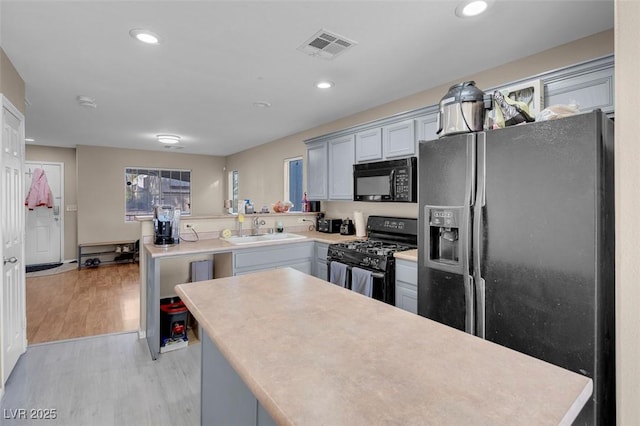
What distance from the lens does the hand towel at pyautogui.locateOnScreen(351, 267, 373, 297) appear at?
105 inches

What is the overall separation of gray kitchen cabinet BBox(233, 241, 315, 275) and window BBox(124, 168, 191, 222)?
438cm

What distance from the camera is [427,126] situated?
9.22ft

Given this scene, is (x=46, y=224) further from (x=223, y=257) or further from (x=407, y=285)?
(x=407, y=285)

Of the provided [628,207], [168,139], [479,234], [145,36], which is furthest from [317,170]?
[628,207]

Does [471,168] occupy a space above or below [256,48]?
below

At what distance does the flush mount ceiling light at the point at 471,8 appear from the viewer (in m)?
1.76

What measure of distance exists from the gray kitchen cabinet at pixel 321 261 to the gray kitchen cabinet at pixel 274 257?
0.23ft

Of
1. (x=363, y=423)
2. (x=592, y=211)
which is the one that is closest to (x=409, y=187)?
(x=592, y=211)

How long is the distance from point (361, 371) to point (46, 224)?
26.0ft

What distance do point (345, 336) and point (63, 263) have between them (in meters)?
7.64

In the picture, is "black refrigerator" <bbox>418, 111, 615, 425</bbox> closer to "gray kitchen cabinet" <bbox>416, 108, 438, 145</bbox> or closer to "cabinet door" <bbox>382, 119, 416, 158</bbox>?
"gray kitchen cabinet" <bbox>416, 108, 438, 145</bbox>

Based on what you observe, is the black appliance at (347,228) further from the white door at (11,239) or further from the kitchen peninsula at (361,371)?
the white door at (11,239)

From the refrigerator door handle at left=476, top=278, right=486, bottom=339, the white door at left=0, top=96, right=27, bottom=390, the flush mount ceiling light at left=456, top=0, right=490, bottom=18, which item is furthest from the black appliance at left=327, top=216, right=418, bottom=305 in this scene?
the white door at left=0, top=96, right=27, bottom=390

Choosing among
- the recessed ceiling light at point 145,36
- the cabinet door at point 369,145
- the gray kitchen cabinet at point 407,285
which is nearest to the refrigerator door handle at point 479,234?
the gray kitchen cabinet at point 407,285
